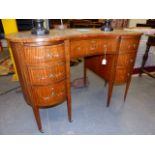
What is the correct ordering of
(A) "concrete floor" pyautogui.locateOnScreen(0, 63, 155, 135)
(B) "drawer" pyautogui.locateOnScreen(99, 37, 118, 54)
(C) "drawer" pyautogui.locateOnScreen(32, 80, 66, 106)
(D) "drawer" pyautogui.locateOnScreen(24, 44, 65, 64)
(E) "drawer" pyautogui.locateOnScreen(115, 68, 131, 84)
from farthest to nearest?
(E) "drawer" pyautogui.locateOnScreen(115, 68, 131, 84)
(A) "concrete floor" pyautogui.locateOnScreen(0, 63, 155, 135)
(B) "drawer" pyautogui.locateOnScreen(99, 37, 118, 54)
(C) "drawer" pyautogui.locateOnScreen(32, 80, 66, 106)
(D) "drawer" pyautogui.locateOnScreen(24, 44, 65, 64)

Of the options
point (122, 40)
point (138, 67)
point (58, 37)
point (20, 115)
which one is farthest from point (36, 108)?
point (138, 67)

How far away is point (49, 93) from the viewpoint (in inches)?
46.0

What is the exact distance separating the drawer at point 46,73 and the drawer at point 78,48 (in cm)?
14

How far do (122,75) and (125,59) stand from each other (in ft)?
0.65

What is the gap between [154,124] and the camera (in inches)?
57.8

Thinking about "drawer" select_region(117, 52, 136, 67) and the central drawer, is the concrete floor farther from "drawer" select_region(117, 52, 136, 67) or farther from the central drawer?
the central drawer

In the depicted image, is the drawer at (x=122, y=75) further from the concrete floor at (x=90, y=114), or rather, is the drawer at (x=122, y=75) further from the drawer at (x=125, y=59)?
the concrete floor at (x=90, y=114)

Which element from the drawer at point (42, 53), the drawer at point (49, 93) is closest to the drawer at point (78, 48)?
the drawer at point (42, 53)

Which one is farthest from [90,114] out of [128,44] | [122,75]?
[128,44]

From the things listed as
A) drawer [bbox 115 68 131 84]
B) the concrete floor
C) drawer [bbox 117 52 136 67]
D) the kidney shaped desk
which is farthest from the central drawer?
the concrete floor

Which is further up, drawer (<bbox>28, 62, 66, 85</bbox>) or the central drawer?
the central drawer

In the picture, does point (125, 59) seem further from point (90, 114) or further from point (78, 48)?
point (90, 114)

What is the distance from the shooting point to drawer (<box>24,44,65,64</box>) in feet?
3.20

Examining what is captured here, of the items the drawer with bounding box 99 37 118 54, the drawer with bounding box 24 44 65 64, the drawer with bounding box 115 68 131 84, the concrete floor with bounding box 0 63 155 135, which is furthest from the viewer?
the drawer with bounding box 115 68 131 84
